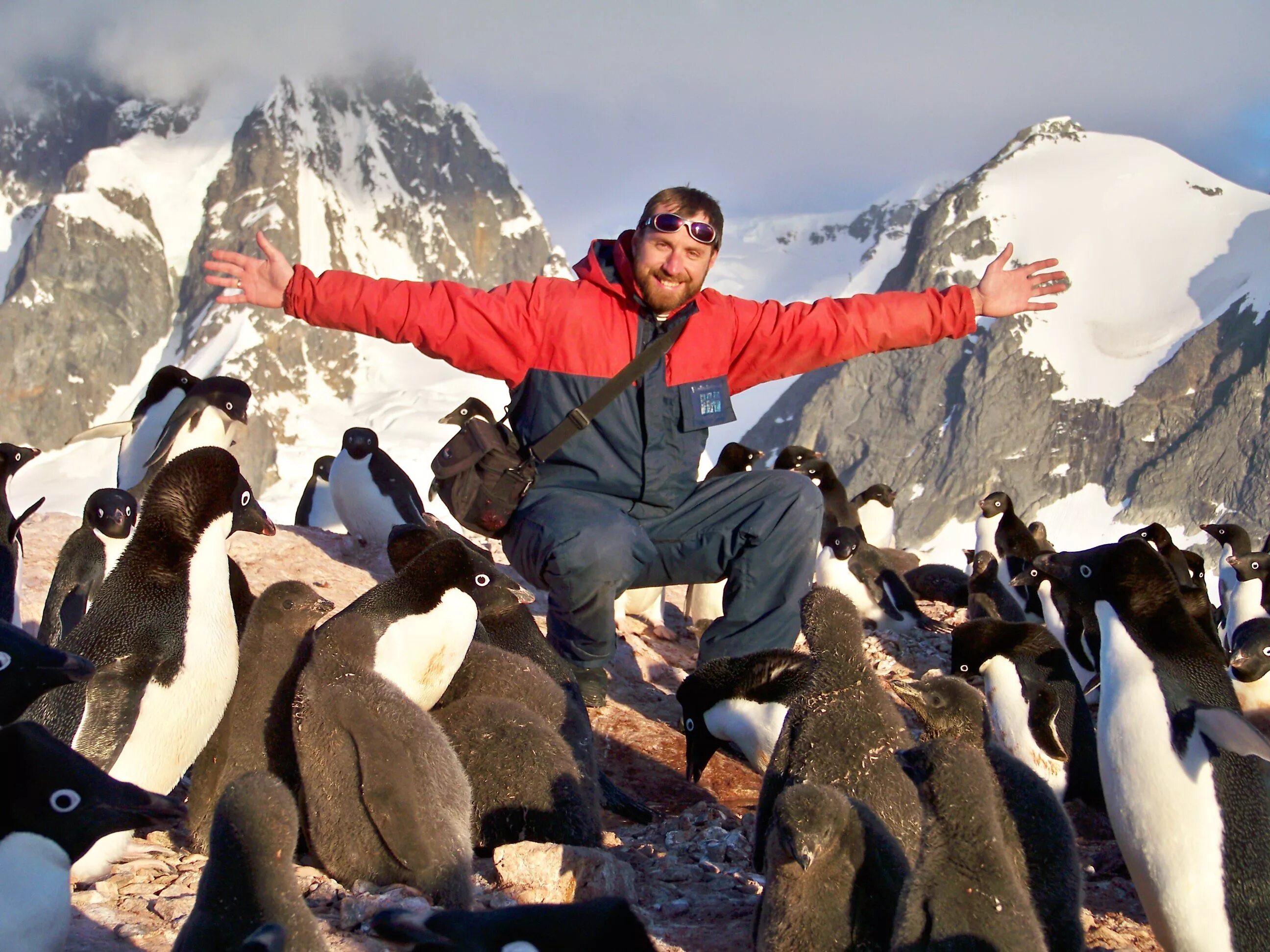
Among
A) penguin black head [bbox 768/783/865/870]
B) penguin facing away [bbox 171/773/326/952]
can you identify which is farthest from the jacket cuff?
penguin black head [bbox 768/783/865/870]

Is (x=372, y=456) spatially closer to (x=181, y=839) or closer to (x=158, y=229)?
(x=181, y=839)

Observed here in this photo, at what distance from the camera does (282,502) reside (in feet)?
257

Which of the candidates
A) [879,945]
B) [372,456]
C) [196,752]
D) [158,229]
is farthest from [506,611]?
[158,229]

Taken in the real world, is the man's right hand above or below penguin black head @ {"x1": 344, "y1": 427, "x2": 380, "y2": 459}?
below

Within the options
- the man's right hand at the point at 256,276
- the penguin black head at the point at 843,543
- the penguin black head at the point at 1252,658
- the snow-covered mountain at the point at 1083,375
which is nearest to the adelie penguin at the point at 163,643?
the man's right hand at the point at 256,276

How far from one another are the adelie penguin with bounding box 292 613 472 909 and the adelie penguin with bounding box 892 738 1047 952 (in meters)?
1.11

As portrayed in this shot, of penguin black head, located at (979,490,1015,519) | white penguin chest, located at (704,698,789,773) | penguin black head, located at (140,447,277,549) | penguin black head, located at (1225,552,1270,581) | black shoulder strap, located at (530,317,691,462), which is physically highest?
penguin black head, located at (979,490,1015,519)

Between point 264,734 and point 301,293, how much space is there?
6.03 ft

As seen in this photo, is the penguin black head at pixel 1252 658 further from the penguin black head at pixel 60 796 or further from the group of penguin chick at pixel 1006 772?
the penguin black head at pixel 60 796

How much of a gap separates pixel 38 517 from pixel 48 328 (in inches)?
4215

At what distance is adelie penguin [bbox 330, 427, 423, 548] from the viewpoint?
895 cm

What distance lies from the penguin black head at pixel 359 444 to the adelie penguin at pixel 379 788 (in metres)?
6.32

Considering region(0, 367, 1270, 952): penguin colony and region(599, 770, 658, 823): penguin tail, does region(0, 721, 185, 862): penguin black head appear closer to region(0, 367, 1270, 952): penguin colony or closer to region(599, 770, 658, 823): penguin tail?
region(0, 367, 1270, 952): penguin colony

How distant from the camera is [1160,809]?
3.28m
